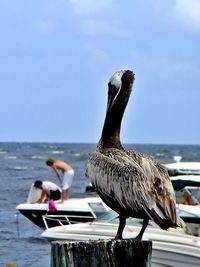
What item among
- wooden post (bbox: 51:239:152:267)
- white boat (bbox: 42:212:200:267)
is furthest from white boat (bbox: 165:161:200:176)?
wooden post (bbox: 51:239:152:267)

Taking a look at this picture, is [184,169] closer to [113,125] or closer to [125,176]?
[113,125]

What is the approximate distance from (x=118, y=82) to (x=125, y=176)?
89cm

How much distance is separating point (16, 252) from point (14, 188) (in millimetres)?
19712

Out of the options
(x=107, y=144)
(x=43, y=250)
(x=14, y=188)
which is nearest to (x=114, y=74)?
(x=107, y=144)

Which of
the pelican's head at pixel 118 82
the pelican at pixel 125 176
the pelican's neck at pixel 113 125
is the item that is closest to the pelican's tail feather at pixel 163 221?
the pelican at pixel 125 176

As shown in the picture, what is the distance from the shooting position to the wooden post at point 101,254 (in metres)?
5.55

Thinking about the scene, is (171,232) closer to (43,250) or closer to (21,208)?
(43,250)

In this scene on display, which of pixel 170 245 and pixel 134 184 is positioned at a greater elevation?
pixel 134 184

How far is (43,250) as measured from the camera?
17.0m

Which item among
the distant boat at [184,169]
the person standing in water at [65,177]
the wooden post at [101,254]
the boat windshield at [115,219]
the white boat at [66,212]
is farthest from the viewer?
the distant boat at [184,169]

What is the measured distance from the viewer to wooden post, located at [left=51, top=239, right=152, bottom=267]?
18.2ft

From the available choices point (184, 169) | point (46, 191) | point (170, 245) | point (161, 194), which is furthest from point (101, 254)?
point (184, 169)

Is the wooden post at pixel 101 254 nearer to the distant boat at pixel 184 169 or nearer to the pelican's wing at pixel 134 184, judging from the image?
the pelican's wing at pixel 134 184

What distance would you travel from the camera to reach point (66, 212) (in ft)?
58.8
